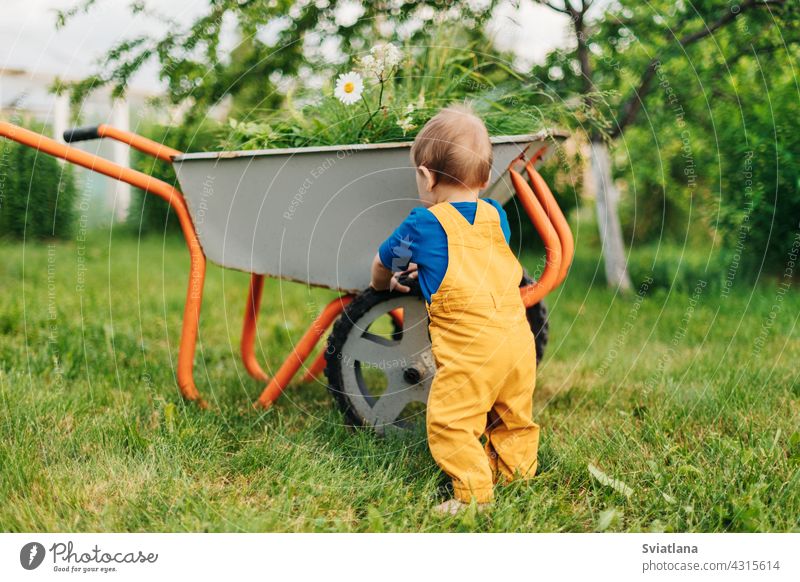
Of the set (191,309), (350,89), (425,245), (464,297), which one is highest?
(350,89)

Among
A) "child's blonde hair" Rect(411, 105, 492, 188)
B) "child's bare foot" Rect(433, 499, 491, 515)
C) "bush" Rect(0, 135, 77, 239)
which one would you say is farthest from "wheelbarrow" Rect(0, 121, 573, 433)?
Result: "bush" Rect(0, 135, 77, 239)

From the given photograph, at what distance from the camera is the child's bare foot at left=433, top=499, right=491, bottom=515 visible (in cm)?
175

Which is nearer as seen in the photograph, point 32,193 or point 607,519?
point 607,519

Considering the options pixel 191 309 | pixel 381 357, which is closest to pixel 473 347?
pixel 381 357

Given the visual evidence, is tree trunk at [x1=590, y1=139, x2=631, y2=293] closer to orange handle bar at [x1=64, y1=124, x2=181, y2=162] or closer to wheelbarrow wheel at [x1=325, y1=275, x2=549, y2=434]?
wheelbarrow wheel at [x1=325, y1=275, x2=549, y2=434]

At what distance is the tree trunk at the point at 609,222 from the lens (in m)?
3.92

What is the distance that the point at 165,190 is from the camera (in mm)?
2180

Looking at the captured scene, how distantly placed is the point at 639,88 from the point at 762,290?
1.30m

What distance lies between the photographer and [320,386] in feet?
8.71

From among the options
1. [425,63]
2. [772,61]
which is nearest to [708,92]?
[772,61]

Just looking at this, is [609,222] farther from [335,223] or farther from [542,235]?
[335,223]

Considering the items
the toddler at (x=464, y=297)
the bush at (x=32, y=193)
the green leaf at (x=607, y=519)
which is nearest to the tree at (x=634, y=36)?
the toddler at (x=464, y=297)

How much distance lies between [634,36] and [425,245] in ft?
5.88
